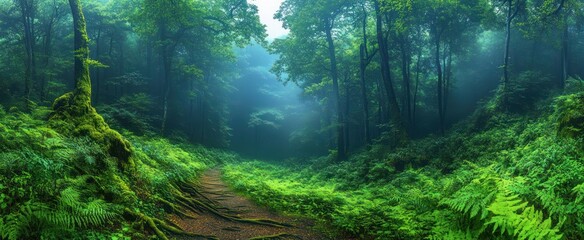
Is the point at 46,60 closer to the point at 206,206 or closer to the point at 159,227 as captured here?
the point at 206,206

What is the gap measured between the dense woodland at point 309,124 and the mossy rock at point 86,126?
0.05 metres

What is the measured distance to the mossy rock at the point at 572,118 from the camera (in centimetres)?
713

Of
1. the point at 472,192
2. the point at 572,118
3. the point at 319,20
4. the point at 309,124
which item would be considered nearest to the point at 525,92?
the point at 319,20

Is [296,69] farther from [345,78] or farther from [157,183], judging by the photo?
[157,183]

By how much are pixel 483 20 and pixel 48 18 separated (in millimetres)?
37135

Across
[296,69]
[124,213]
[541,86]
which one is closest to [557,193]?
[124,213]

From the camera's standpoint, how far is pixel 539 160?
6.62 m

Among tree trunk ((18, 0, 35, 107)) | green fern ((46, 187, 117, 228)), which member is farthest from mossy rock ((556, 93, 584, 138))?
tree trunk ((18, 0, 35, 107))

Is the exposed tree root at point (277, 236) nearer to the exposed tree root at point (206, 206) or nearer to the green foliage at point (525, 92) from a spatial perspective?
the exposed tree root at point (206, 206)

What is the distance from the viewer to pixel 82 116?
339 inches

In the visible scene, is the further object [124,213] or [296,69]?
[296,69]

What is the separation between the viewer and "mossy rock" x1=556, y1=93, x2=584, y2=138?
7129 millimetres

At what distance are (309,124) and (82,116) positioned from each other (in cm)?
3552

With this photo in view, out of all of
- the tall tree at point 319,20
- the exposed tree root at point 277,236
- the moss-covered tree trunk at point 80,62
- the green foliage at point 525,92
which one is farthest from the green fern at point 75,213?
the green foliage at point 525,92
